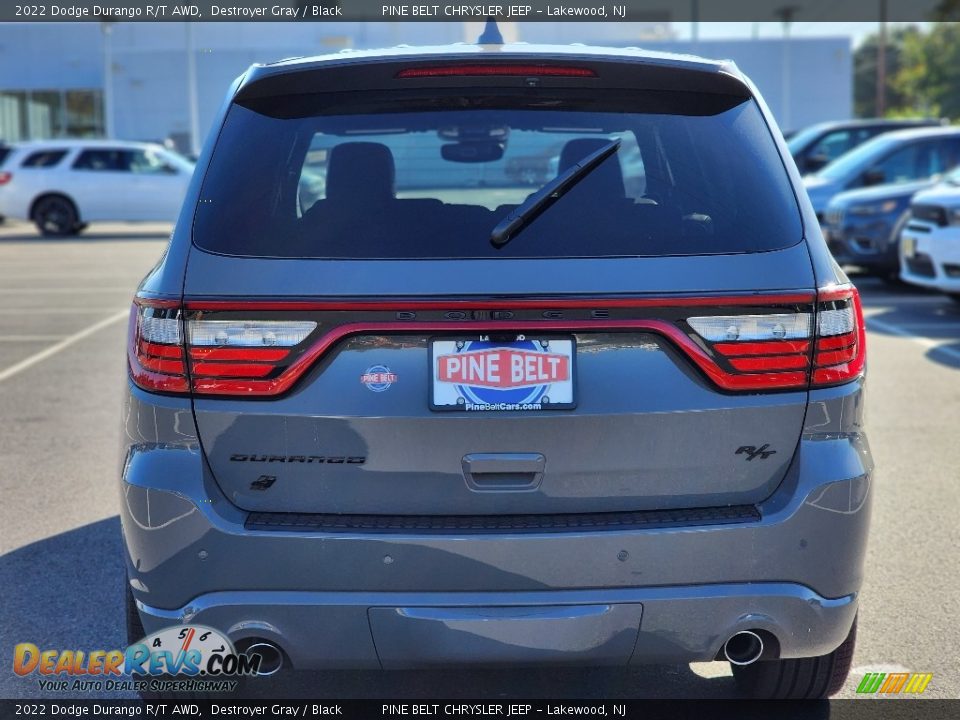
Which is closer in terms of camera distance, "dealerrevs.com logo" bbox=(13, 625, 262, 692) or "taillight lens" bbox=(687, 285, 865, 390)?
"taillight lens" bbox=(687, 285, 865, 390)

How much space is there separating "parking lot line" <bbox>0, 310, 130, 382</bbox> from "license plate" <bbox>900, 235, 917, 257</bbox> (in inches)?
291

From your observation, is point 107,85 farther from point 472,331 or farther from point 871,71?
point 871,71

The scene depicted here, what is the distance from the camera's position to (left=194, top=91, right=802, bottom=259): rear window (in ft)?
9.53

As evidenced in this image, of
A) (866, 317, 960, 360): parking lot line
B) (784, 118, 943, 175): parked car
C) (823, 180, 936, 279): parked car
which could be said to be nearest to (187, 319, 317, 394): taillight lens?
(866, 317, 960, 360): parking lot line

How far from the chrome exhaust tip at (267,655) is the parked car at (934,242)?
31.7 feet

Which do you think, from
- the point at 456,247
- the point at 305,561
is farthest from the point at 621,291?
the point at 305,561

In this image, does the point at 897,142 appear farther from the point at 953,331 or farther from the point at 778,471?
the point at 778,471

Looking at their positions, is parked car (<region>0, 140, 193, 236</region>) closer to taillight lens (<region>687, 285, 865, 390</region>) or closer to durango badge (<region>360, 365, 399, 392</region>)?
durango badge (<region>360, 365, 399, 392</region>)

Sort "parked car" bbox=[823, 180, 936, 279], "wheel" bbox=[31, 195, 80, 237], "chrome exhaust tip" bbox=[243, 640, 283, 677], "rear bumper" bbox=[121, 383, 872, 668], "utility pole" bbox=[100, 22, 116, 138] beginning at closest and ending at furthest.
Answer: "rear bumper" bbox=[121, 383, 872, 668], "chrome exhaust tip" bbox=[243, 640, 283, 677], "parked car" bbox=[823, 180, 936, 279], "wheel" bbox=[31, 195, 80, 237], "utility pole" bbox=[100, 22, 116, 138]

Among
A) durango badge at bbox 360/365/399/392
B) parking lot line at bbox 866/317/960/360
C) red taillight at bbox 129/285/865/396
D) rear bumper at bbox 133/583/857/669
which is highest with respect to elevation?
red taillight at bbox 129/285/865/396

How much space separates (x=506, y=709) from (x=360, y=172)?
1.47m

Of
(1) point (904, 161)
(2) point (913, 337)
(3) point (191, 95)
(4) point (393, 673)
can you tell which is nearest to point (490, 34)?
(4) point (393, 673)

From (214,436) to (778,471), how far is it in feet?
4.11

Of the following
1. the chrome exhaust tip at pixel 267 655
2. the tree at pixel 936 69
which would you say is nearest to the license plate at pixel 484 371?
the chrome exhaust tip at pixel 267 655
